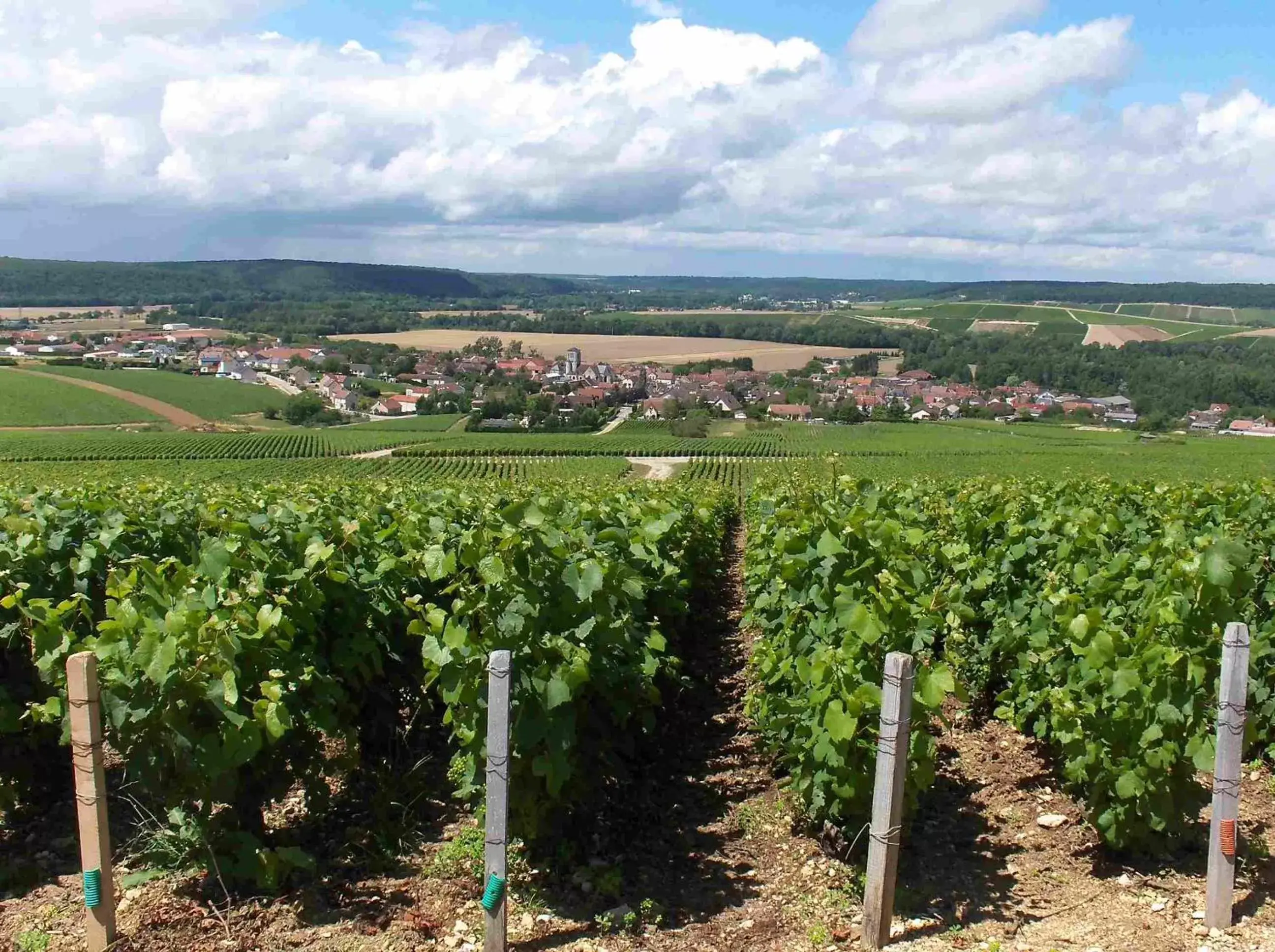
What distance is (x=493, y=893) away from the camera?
13.0 feet

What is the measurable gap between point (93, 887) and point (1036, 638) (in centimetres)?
537

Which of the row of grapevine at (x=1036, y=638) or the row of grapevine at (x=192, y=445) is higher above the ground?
the row of grapevine at (x=1036, y=638)

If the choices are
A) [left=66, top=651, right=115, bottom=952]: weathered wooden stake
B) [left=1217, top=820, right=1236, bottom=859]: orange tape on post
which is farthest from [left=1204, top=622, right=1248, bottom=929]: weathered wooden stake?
[left=66, top=651, right=115, bottom=952]: weathered wooden stake

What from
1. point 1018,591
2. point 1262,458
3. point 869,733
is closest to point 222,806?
point 869,733

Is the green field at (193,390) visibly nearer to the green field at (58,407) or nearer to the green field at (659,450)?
the green field at (58,407)

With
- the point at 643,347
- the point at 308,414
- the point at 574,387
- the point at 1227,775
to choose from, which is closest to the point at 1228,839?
the point at 1227,775

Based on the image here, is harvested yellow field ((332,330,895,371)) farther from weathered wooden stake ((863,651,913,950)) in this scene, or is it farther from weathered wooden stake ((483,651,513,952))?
weathered wooden stake ((483,651,513,952))

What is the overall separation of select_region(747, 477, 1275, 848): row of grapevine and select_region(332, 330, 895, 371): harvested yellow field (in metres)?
143

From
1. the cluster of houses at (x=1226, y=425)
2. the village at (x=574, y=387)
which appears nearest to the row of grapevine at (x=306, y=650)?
the village at (x=574, y=387)

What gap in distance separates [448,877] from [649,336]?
195m

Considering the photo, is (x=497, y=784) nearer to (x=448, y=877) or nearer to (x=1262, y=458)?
(x=448, y=877)

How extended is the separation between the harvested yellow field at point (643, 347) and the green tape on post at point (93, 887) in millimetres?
147535

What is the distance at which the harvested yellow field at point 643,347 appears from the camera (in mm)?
158125

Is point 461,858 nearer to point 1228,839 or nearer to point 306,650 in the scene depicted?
point 306,650
